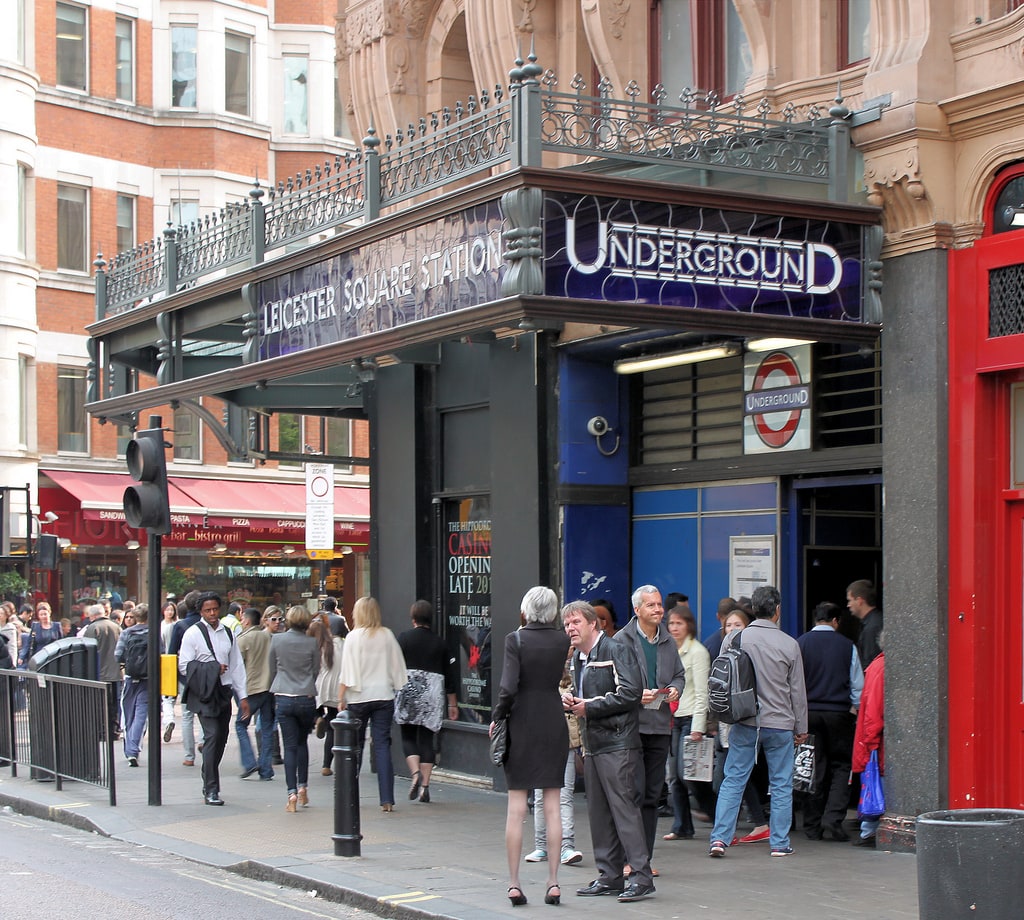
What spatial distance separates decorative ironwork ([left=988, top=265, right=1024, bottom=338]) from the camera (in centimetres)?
1057

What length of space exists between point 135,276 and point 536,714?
28.4 ft

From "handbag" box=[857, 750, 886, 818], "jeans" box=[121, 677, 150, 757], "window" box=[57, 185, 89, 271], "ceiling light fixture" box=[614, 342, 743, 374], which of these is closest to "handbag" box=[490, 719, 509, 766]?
"handbag" box=[857, 750, 886, 818]

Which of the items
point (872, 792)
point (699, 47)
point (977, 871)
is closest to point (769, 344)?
point (699, 47)

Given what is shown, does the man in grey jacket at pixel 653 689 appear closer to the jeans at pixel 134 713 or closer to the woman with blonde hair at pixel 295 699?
the woman with blonde hair at pixel 295 699

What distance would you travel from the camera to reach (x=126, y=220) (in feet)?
117

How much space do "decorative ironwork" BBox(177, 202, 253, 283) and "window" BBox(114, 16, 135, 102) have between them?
21.7m

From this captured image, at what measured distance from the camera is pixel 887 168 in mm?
11141

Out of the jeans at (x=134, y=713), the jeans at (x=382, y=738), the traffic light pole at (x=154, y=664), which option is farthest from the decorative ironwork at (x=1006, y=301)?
the jeans at (x=134, y=713)

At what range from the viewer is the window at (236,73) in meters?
37.4

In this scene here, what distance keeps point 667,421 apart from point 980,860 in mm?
7821

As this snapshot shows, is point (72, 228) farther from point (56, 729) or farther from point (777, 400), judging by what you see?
point (777, 400)

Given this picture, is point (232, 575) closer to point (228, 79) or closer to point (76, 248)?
point (76, 248)

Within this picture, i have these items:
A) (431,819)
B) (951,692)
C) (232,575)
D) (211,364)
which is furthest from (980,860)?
(232,575)

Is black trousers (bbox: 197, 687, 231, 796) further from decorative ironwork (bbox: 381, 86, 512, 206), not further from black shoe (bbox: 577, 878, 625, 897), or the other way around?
black shoe (bbox: 577, 878, 625, 897)
